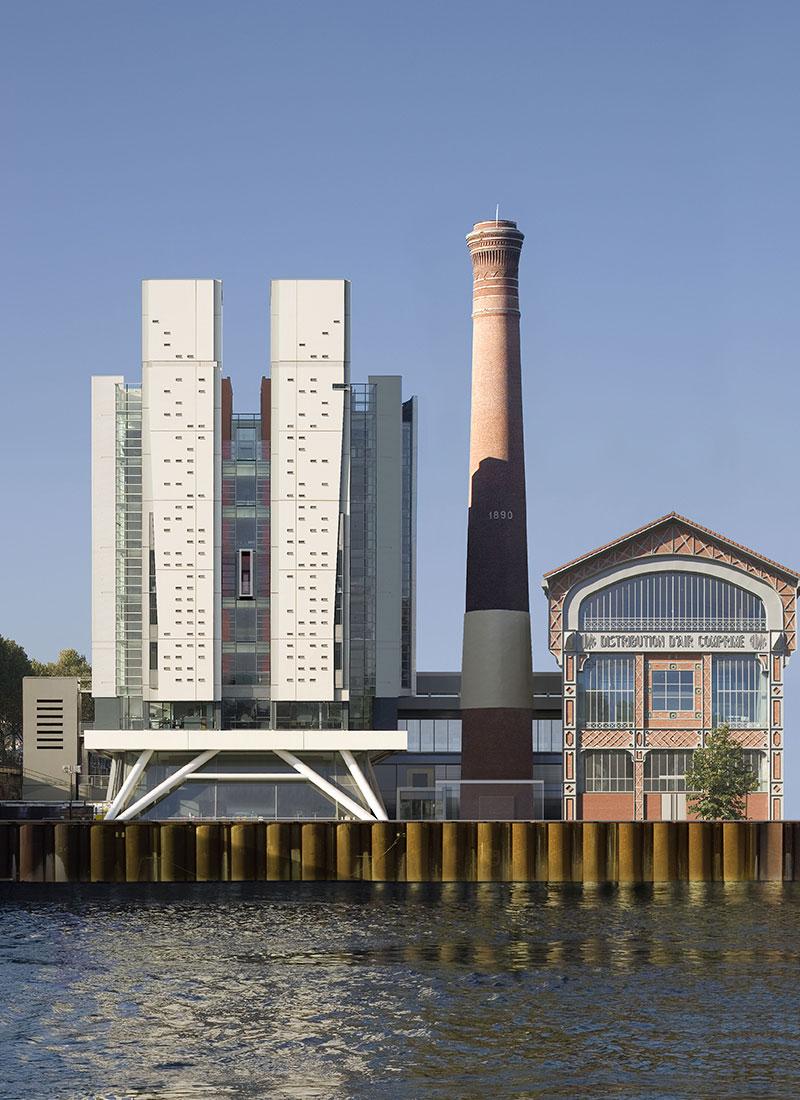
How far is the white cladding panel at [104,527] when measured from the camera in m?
95.0

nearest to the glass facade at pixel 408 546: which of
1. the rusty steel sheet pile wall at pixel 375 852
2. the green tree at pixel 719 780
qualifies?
the green tree at pixel 719 780

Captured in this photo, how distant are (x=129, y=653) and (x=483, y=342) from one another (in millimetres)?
28404

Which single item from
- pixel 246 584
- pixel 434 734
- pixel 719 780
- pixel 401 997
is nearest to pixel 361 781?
pixel 246 584

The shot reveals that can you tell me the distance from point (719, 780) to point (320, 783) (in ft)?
76.3

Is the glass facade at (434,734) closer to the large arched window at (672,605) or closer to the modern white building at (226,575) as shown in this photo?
the large arched window at (672,605)

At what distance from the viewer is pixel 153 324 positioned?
9188 centimetres

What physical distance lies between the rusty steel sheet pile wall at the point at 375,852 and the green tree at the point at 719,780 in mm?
18895

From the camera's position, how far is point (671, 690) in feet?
353

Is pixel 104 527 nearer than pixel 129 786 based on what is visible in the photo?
No

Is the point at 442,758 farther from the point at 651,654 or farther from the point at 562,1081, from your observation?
the point at 562,1081

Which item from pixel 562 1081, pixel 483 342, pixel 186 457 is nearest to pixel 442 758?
pixel 483 342

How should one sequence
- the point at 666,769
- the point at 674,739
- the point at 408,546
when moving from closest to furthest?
the point at 408,546 < the point at 674,739 < the point at 666,769

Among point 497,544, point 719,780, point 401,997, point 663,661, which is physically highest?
point 497,544

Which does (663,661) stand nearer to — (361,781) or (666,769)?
(666,769)
